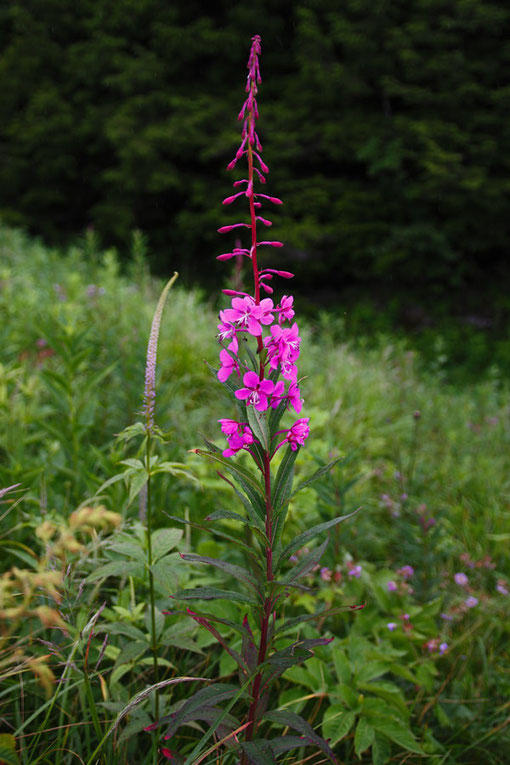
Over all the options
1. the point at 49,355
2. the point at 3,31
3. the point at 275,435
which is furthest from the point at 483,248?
the point at 3,31

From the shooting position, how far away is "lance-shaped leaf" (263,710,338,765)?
1097 mm

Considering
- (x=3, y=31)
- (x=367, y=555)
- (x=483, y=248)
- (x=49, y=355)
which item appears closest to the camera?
(x=367, y=555)

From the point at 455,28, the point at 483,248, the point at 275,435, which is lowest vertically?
the point at 275,435

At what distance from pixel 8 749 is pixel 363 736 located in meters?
0.92

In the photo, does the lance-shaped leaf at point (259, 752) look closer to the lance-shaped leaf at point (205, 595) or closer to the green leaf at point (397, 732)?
the lance-shaped leaf at point (205, 595)

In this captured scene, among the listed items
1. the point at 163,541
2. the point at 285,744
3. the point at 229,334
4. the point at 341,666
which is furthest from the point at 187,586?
the point at 229,334

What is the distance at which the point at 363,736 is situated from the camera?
1482 millimetres

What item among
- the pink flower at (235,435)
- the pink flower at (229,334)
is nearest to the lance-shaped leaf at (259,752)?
the pink flower at (235,435)

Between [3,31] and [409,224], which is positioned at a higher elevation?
[3,31]

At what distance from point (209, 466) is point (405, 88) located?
10.5 meters

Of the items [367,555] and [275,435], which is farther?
[367,555]

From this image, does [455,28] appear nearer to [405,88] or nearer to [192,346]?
[405,88]

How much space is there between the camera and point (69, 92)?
552 inches

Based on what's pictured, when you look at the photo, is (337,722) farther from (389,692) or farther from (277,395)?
(277,395)
